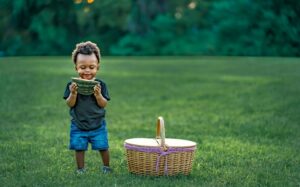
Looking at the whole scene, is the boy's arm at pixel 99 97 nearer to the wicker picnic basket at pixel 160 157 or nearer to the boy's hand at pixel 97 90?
the boy's hand at pixel 97 90

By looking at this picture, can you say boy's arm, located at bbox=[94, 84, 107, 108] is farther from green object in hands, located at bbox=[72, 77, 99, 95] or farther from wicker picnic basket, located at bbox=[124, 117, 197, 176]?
wicker picnic basket, located at bbox=[124, 117, 197, 176]

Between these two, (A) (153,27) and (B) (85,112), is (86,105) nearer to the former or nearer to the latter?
(B) (85,112)

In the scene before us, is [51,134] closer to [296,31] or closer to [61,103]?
[61,103]

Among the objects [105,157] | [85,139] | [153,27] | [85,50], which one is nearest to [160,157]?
[105,157]

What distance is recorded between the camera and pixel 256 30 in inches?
1756

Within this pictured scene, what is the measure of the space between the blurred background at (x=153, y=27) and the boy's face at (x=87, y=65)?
38384mm

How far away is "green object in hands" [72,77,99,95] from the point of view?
566 centimetres

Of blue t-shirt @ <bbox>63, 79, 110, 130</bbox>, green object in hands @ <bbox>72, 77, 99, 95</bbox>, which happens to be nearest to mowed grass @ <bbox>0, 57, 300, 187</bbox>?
blue t-shirt @ <bbox>63, 79, 110, 130</bbox>

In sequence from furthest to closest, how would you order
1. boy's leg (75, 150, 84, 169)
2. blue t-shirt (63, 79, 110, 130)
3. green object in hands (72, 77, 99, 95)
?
boy's leg (75, 150, 84, 169), blue t-shirt (63, 79, 110, 130), green object in hands (72, 77, 99, 95)

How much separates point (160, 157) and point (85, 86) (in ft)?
2.92

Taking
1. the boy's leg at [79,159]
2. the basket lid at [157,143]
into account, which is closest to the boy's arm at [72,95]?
the boy's leg at [79,159]

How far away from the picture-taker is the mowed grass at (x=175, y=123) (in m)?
5.88

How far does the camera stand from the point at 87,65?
577 cm

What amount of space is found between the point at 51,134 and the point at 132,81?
31.0ft
